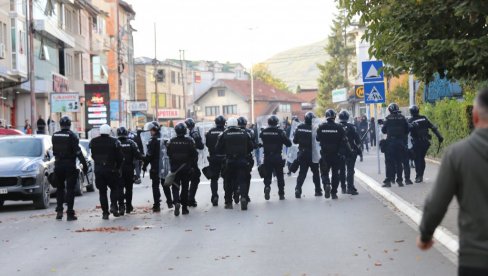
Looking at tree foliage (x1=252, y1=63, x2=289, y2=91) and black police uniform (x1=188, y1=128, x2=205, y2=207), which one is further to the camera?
tree foliage (x1=252, y1=63, x2=289, y2=91)

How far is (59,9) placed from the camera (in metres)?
61.4

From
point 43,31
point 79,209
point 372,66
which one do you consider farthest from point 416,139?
point 43,31

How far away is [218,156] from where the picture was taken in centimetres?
1953

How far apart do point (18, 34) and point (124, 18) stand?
165 ft

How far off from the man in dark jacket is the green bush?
19.9m

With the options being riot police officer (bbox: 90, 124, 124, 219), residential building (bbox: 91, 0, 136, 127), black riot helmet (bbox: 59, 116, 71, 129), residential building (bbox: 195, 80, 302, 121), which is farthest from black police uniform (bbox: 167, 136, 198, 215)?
residential building (bbox: 195, 80, 302, 121)

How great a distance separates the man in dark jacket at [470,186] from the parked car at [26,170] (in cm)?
1442

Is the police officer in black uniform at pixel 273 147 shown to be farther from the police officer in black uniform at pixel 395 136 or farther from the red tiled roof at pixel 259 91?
the red tiled roof at pixel 259 91

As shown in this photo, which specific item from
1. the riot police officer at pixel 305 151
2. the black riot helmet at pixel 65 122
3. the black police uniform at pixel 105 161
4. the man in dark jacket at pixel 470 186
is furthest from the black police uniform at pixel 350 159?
the man in dark jacket at pixel 470 186

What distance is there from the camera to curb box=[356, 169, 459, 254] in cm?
1153

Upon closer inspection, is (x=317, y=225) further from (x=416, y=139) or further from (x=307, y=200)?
(x=416, y=139)

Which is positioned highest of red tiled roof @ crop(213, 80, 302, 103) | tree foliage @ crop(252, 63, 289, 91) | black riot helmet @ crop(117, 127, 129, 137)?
tree foliage @ crop(252, 63, 289, 91)

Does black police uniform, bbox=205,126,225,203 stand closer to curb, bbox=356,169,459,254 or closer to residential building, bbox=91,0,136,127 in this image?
curb, bbox=356,169,459,254

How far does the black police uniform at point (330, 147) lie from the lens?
20.0m
